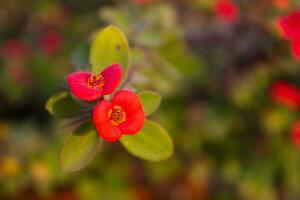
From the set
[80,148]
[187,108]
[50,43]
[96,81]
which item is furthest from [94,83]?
[50,43]

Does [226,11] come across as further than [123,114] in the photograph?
Yes

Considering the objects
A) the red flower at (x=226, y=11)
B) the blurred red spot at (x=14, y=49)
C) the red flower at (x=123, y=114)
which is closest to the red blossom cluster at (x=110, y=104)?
the red flower at (x=123, y=114)

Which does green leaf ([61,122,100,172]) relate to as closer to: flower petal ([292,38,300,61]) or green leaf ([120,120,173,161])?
green leaf ([120,120,173,161])

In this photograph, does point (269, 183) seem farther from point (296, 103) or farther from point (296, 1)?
point (296, 1)

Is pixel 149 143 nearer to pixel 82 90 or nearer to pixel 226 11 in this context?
pixel 82 90

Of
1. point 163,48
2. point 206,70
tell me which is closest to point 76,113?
→ point 163,48
